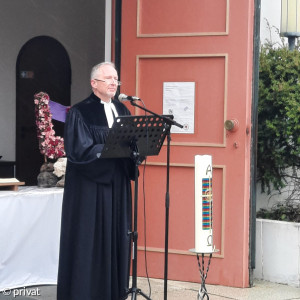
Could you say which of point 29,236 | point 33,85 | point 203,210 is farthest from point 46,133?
point 33,85

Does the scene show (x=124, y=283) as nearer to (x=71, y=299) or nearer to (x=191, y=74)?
(x=71, y=299)

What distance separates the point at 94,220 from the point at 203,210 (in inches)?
36.5

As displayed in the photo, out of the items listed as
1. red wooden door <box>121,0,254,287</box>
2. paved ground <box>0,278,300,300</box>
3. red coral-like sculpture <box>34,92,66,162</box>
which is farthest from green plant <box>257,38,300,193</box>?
red coral-like sculpture <box>34,92,66,162</box>

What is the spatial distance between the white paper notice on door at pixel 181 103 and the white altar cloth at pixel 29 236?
113cm

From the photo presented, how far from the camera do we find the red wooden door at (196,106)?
19.9ft

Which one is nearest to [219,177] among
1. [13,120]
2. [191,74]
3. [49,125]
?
[191,74]

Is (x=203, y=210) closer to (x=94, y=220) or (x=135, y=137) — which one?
(x=135, y=137)

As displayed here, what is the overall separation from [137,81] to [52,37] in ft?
13.3

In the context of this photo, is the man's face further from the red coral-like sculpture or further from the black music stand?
the red coral-like sculpture

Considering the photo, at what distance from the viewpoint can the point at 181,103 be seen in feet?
20.6

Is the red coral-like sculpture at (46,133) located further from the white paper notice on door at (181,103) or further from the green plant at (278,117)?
the green plant at (278,117)

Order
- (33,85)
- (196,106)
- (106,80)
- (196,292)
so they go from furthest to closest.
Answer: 1. (33,85)
2. (196,106)
3. (196,292)
4. (106,80)

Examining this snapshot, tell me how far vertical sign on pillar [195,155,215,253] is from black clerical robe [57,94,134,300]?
781 millimetres

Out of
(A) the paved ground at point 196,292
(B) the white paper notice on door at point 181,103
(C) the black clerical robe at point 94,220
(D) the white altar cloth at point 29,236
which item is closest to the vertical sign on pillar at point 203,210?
(C) the black clerical robe at point 94,220
